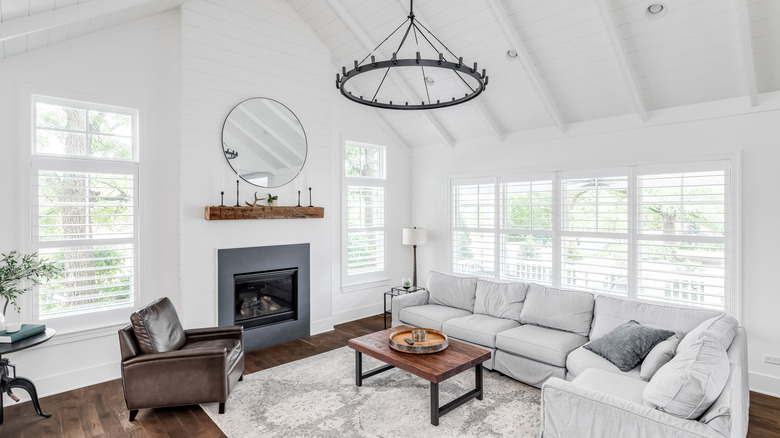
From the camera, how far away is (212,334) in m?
3.83

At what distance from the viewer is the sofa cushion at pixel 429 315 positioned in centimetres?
462

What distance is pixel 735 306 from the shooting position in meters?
3.84

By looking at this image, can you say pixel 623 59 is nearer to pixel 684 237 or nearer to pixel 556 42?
pixel 556 42

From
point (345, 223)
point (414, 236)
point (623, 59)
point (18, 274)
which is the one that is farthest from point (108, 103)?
point (623, 59)

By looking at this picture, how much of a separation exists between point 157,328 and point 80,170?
69.2 inches

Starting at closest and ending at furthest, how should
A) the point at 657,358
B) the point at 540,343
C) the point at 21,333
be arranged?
the point at 657,358
the point at 21,333
the point at 540,343

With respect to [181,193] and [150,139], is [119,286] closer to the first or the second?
[181,193]

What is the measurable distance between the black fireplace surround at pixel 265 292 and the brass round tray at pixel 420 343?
1827 mm

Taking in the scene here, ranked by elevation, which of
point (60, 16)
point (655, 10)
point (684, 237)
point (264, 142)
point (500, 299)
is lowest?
point (500, 299)

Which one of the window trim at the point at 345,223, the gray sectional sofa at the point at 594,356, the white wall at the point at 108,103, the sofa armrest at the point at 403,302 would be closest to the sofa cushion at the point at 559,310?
the gray sectional sofa at the point at 594,356

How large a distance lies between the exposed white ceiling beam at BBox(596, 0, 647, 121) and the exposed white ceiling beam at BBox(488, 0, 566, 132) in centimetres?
78

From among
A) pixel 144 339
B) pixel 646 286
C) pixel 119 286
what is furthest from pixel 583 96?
A: pixel 119 286

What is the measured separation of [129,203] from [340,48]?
3189 millimetres

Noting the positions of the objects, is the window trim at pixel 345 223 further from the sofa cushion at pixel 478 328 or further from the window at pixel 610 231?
the sofa cushion at pixel 478 328
